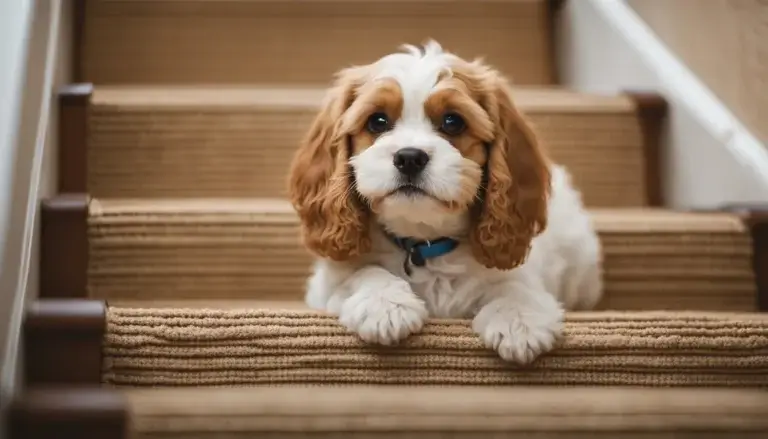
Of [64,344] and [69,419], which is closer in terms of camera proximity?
[69,419]

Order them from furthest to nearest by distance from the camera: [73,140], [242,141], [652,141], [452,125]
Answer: [652,141]
[242,141]
[73,140]
[452,125]

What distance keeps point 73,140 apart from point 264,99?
0.44 meters

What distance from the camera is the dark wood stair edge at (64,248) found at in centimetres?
160

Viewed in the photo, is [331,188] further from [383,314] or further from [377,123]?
[383,314]

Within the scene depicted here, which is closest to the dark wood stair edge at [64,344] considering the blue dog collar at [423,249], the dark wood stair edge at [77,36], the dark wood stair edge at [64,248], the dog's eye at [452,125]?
the dark wood stair edge at [64,248]

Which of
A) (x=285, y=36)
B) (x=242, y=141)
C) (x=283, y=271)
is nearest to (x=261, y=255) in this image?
(x=283, y=271)

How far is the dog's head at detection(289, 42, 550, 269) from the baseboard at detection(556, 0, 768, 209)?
1.95 ft

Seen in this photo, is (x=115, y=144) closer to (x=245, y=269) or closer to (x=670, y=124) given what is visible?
(x=245, y=269)

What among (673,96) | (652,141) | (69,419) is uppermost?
(673,96)

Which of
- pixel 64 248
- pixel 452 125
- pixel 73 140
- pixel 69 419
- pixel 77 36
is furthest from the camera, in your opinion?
pixel 77 36

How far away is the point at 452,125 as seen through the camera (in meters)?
1.39

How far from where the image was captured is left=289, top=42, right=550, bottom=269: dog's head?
132cm

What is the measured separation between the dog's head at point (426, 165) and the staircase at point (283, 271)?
0.17m

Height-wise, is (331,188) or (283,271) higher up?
(331,188)
